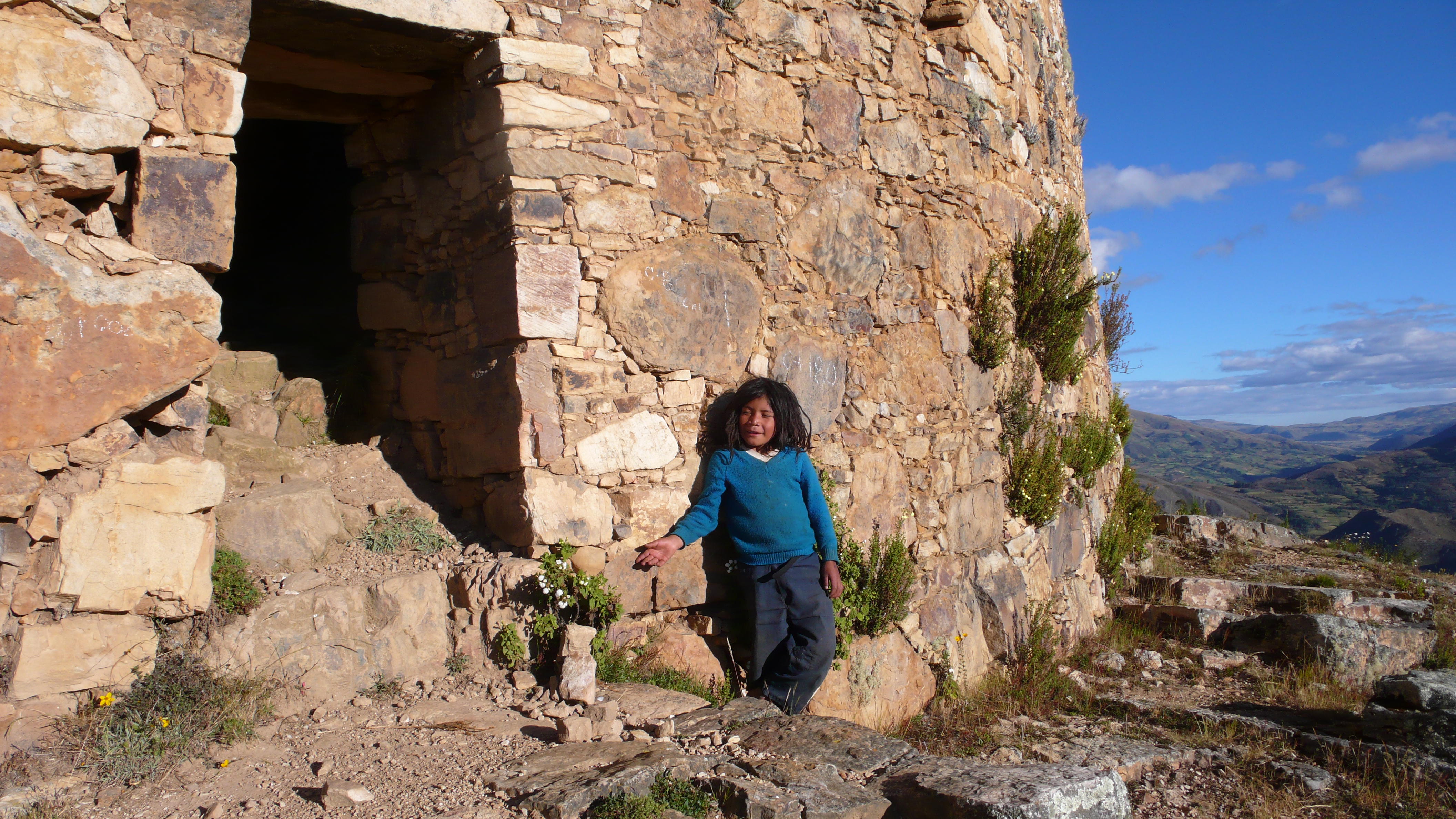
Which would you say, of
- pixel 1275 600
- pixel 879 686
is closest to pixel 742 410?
pixel 879 686

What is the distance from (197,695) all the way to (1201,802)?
3.92 m

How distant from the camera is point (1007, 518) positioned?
5.76m

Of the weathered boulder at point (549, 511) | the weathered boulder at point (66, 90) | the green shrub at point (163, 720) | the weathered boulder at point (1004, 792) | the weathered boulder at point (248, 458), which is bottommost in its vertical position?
the weathered boulder at point (1004, 792)

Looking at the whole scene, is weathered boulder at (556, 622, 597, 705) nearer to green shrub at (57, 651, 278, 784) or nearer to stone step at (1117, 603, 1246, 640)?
green shrub at (57, 651, 278, 784)

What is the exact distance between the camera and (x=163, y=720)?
8.93ft

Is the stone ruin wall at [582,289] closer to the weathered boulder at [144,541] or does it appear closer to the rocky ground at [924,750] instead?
the weathered boulder at [144,541]

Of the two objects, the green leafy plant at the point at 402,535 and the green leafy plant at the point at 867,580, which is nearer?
the green leafy plant at the point at 402,535

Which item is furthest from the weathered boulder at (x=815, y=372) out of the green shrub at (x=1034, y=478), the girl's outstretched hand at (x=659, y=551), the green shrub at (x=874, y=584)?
the green shrub at (x=1034, y=478)

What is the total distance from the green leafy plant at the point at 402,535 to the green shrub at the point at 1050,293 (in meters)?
4.00

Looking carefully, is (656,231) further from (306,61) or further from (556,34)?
(306,61)

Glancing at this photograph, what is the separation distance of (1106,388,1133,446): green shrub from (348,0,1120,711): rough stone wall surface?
251 centimetres

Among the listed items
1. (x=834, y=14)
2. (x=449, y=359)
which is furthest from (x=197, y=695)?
(x=834, y=14)

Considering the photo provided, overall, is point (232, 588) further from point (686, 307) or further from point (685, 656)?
point (686, 307)

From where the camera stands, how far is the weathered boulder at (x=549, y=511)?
362 centimetres
